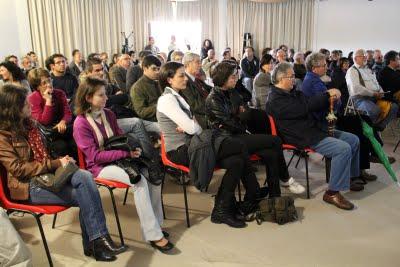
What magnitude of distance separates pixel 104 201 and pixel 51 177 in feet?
3.86

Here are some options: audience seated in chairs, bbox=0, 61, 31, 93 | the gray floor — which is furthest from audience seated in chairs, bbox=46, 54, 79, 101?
the gray floor

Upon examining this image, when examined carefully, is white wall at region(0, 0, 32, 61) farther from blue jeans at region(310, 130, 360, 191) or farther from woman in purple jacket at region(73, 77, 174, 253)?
blue jeans at region(310, 130, 360, 191)

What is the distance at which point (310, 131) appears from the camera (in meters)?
3.09

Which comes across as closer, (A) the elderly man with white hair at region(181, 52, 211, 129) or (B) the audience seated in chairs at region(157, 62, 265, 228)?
(B) the audience seated in chairs at region(157, 62, 265, 228)

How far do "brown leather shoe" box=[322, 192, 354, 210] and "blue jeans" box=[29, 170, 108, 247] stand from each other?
72.7 inches

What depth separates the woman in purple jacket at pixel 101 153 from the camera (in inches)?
91.0

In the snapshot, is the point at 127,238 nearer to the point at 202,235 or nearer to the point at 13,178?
the point at 202,235

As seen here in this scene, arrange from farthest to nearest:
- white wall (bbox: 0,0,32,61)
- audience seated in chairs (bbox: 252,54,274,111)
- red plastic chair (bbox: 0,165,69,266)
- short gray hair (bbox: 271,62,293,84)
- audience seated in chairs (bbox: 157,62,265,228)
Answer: white wall (bbox: 0,0,32,61) → audience seated in chairs (bbox: 252,54,274,111) → short gray hair (bbox: 271,62,293,84) → audience seated in chairs (bbox: 157,62,265,228) → red plastic chair (bbox: 0,165,69,266)

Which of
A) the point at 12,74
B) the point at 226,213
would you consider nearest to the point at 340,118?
the point at 226,213

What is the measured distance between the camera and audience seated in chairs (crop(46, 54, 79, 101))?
13.8ft

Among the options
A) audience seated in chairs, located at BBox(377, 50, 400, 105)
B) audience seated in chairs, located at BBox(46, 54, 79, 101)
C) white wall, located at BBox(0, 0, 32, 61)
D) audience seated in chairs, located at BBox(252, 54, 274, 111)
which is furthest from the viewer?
white wall, located at BBox(0, 0, 32, 61)

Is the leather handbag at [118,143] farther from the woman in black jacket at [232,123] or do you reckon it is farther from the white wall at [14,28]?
the white wall at [14,28]

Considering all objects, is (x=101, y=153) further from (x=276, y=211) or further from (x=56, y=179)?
(x=276, y=211)

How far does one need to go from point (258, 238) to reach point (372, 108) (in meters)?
2.77
